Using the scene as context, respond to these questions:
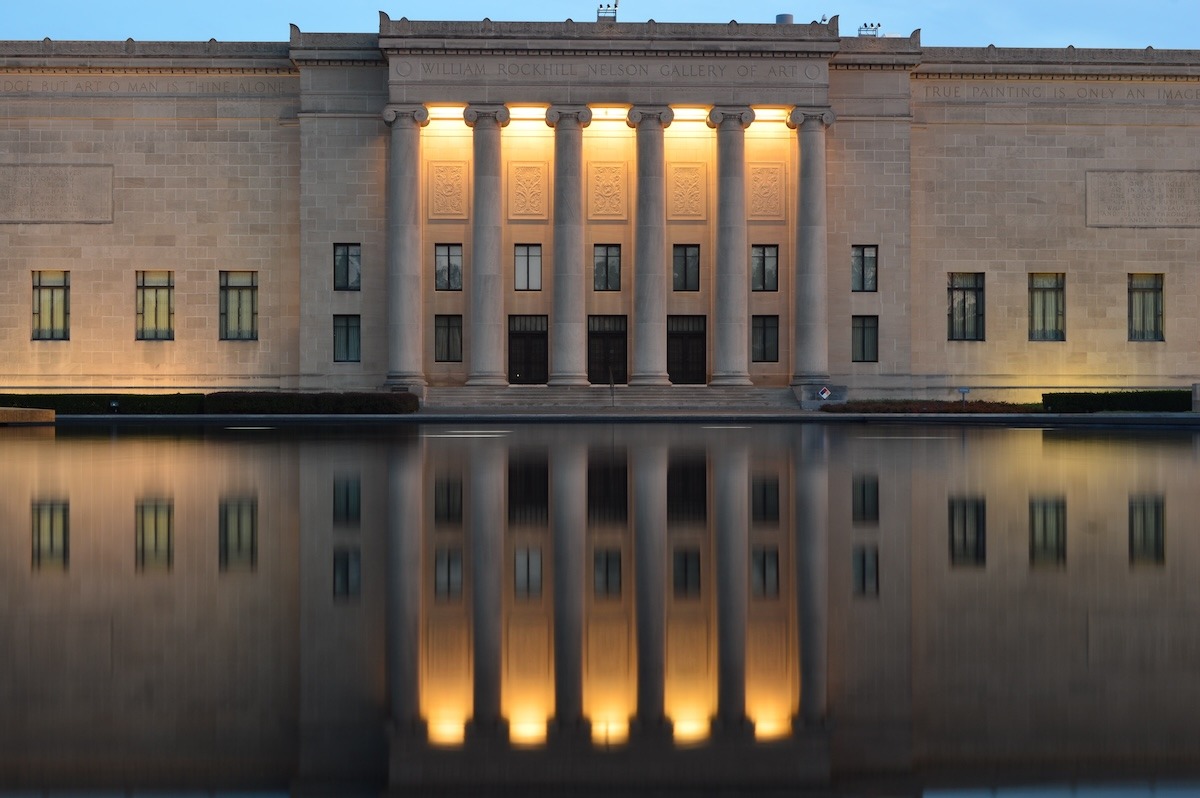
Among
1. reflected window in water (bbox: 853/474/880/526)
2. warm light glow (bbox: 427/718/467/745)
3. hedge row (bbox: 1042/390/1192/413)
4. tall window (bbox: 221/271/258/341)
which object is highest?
tall window (bbox: 221/271/258/341)

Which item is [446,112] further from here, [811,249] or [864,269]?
[864,269]

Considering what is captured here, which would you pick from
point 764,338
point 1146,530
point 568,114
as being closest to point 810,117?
point 764,338

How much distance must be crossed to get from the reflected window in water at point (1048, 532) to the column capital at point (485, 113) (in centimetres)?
3885

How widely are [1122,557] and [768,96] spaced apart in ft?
142

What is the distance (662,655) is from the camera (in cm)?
684

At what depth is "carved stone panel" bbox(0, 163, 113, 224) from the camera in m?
53.5

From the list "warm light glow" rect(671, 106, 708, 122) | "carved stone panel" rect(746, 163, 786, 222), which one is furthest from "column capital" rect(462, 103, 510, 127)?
"carved stone panel" rect(746, 163, 786, 222)

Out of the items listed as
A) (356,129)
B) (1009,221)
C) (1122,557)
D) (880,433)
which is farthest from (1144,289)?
(1122,557)

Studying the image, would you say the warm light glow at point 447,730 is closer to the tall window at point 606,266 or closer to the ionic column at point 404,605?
the ionic column at point 404,605

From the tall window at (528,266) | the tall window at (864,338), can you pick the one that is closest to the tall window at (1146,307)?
the tall window at (864,338)

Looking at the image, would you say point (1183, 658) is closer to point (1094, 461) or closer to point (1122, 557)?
point (1122, 557)

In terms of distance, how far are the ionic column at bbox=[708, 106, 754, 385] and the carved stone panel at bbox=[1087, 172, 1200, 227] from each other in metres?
16.5

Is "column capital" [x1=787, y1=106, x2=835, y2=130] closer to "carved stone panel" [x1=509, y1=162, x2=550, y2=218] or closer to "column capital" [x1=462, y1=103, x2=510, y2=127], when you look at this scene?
"carved stone panel" [x1=509, y1=162, x2=550, y2=218]

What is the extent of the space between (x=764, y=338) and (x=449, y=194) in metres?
15.1
